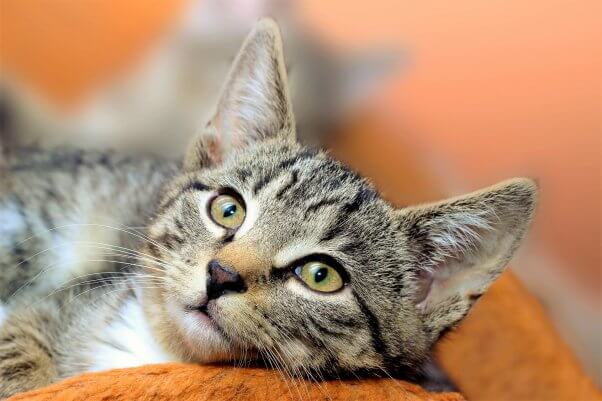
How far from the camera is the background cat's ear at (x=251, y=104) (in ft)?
4.47

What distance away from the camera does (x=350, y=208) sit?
4.19 ft

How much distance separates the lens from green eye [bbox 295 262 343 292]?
3.87 ft

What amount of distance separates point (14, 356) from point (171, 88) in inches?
50.3

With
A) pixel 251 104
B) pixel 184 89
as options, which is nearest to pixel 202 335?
pixel 251 104

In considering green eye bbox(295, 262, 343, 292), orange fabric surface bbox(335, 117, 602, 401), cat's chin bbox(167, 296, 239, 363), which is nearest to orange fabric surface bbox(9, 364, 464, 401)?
cat's chin bbox(167, 296, 239, 363)

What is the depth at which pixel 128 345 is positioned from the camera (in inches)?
55.4

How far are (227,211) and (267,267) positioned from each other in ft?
0.63

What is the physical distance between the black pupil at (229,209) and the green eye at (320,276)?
191 millimetres

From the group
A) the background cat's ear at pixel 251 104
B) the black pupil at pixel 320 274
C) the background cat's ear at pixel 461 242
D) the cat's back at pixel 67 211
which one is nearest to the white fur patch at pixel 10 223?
the cat's back at pixel 67 211

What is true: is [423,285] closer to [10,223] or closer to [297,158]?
[297,158]

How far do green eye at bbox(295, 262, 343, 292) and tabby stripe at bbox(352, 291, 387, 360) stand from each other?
4cm

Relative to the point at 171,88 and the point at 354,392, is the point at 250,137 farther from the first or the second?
the point at 171,88

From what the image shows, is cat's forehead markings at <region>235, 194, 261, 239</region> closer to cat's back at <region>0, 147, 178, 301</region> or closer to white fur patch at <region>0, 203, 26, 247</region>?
cat's back at <region>0, 147, 178, 301</region>

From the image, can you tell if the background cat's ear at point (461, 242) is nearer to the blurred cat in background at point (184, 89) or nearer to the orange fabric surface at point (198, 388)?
the orange fabric surface at point (198, 388)
